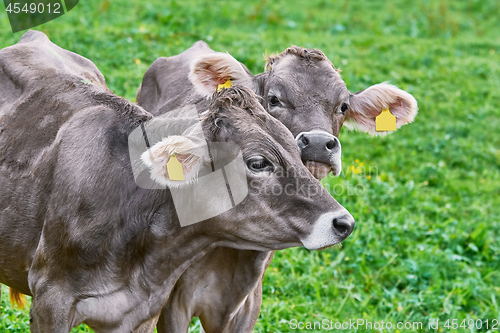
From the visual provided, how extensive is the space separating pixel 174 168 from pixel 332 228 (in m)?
0.90

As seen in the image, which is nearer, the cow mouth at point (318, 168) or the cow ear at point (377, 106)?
the cow mouth at point (318, 168)

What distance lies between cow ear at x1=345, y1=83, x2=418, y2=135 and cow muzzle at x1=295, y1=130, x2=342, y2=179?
3.19 feet

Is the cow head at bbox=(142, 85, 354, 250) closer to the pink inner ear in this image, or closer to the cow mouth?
the cow mouth

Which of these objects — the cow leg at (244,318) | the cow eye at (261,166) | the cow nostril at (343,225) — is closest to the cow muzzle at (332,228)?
the cow nostril at (343,225)

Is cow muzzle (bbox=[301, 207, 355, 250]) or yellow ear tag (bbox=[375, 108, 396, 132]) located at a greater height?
cow muzzle (bbox=[301, 207, 355, 250])

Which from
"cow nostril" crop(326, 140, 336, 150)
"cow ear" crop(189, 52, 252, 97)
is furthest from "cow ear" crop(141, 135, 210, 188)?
"cow ear" crop(189, 52, 252, 97)

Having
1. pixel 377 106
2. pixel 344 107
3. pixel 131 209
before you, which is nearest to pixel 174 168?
pixel 131 209

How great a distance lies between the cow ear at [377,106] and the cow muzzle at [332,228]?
6.52 ft

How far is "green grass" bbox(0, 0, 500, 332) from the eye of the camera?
607 cm

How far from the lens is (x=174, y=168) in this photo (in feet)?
11.1

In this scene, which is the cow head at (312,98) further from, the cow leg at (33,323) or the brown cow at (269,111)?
the cow leg at (33,323)

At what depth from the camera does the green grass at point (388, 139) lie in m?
6.07

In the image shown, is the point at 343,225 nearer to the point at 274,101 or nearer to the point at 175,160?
the point at 175,160

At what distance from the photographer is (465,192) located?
8.43 meters
